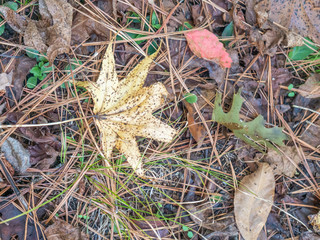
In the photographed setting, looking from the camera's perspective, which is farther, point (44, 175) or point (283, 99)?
point (283, 99)

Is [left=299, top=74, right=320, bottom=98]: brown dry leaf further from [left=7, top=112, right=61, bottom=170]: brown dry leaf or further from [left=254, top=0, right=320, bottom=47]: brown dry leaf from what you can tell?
[left=7, top=112, right=61, bottom=170]: brown dry leaf

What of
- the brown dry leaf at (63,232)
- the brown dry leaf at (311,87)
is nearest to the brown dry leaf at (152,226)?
the brown dry leaf at (63,232)

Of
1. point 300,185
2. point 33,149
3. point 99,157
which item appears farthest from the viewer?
point 300,185

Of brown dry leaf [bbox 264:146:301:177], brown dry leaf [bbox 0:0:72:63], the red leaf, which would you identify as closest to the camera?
brown dry leaf [bbox 0:0:72:63]

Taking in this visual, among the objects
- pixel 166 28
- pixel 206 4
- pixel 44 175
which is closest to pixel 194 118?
pixel 166 28

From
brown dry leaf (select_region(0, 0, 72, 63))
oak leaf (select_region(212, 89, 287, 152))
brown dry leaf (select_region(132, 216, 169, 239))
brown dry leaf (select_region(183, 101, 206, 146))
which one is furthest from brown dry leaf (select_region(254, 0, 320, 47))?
brown dry leaf (select_region(132, 216, 169, 239))

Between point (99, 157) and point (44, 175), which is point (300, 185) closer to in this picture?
point (99, 157)

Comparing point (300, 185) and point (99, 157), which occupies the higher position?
point (99, 157)

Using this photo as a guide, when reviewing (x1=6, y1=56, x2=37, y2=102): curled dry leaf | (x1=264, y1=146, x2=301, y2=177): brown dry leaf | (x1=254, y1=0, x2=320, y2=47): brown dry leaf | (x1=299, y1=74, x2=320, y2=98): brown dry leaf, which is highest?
(x1=254, y1=0, x2=320, y2=47): brown dry leaf
